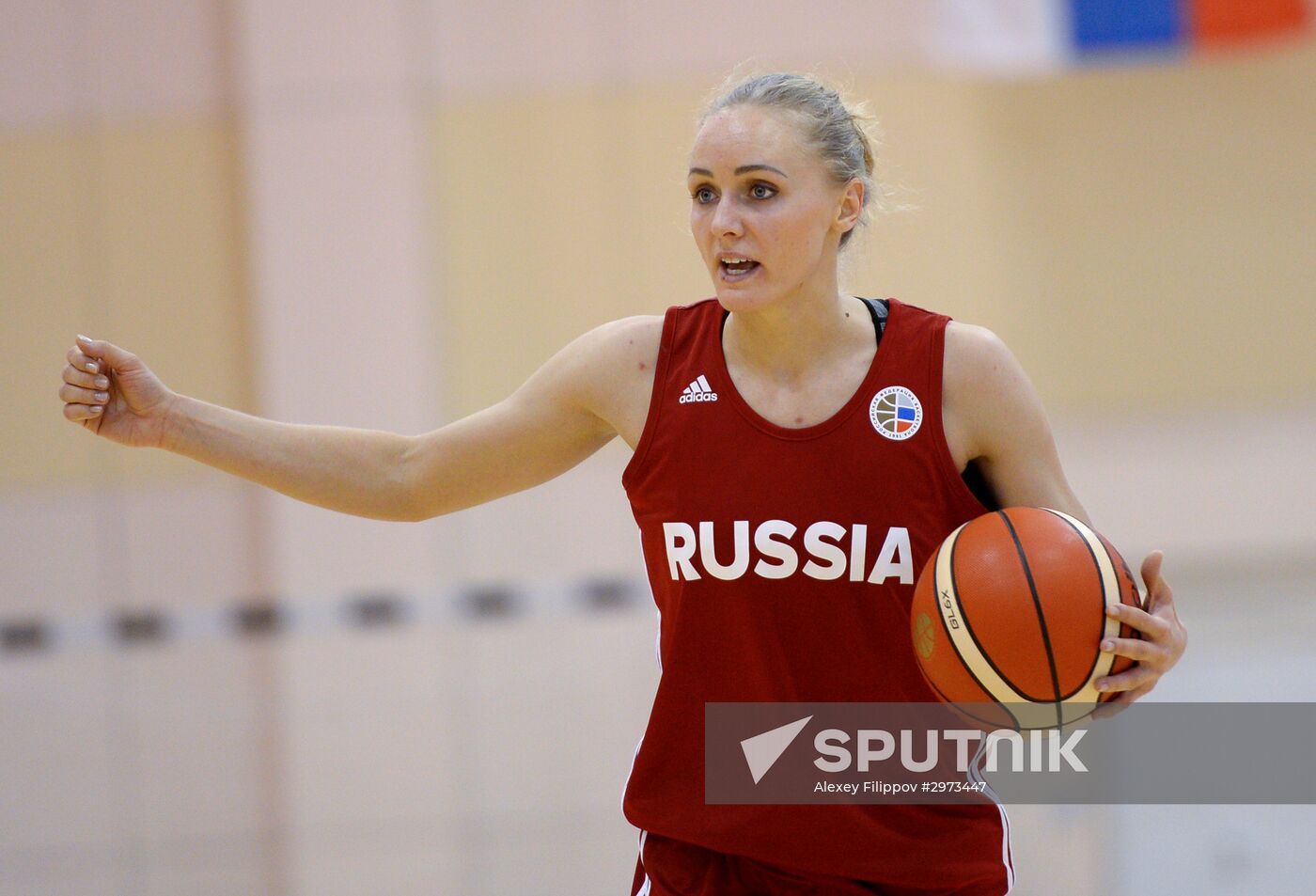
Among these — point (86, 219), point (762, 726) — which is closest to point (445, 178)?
point (86, 219)

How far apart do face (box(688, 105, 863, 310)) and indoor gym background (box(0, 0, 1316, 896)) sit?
13.2 feet

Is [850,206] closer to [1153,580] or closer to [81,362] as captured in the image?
[1153,580]

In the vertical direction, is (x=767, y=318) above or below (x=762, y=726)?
above

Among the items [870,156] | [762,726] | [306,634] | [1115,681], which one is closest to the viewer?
[1115,681]

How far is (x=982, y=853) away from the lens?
2377 millimetres

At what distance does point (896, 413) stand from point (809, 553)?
11.6 inches

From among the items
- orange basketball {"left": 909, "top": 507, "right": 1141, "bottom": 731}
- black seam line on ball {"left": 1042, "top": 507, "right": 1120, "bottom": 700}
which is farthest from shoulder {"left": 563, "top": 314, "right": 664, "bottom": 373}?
black seam line on ball {"left": 1042, "top": 507, "right": 1120, "bottom": 700}

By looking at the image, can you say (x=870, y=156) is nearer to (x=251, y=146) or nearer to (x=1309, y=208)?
(x=251, y=146)

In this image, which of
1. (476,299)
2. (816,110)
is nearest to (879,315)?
(816,110)

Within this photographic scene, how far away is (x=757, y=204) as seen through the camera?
92.9 inches

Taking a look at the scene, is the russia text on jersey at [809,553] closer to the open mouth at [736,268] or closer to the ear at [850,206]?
the open mouth at [736,268]

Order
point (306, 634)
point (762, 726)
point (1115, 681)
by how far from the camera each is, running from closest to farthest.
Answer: point (1115, 681) → point (762, 726) → point (306, 634)

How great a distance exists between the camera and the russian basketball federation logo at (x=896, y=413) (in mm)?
2324

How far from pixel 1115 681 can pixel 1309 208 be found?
5.49m
